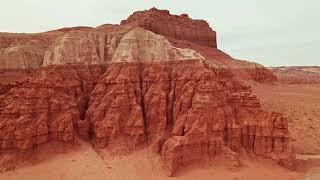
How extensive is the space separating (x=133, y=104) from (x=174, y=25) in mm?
32170

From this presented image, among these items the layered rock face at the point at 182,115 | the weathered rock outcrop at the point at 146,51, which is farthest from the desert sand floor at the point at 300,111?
the weathered rock outcrop at the point at 146,51

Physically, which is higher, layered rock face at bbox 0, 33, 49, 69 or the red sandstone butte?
layered rock face at bbox 0, 33, 49, 69

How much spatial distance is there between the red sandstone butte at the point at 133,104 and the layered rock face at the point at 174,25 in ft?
64.6

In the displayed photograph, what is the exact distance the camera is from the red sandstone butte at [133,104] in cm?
3055

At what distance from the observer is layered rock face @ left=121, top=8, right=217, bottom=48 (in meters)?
56.5

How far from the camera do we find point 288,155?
31.7 meters

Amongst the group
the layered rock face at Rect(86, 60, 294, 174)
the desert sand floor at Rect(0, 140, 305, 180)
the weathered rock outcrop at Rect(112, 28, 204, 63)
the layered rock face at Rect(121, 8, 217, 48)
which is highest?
the layered rock face at Rect(121, 8, 217, 48)

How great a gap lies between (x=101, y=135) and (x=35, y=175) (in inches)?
219

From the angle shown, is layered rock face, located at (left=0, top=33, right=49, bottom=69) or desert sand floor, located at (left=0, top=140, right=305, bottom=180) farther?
layered rock face, located at (left=0, top=33, right=49, bottom=69)

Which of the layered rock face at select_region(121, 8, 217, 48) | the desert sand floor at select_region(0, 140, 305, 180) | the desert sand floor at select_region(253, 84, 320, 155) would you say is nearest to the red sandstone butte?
the desert sand floor at select_region(0, 140, 305, 180)

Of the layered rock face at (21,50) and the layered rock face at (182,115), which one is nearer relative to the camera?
the layered rock face at (182,115)

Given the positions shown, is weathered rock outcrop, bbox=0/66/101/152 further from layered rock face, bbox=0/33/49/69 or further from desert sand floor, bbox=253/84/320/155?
desert sand floor, bbox=253/84/320/155

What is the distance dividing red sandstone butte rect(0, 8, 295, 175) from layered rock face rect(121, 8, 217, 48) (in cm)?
1970

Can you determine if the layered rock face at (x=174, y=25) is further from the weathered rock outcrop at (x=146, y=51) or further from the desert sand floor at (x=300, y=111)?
the weathered rock outcrop at (x=146, y=51)
